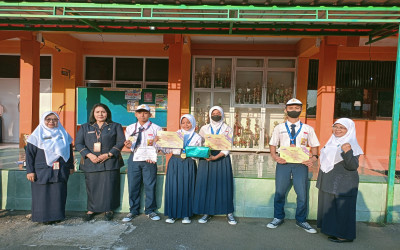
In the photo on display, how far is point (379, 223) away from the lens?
430 centimetres

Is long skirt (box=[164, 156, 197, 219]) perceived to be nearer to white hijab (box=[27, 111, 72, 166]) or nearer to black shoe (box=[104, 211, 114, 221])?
black shoe (box=[104, 211, 114, 221])

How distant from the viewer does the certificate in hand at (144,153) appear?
4129mm

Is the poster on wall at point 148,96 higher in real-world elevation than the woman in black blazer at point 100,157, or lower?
higher

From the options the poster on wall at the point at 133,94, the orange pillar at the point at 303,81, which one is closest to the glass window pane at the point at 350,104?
the orange pillar at the point at 303,81

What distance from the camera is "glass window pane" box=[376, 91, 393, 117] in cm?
926

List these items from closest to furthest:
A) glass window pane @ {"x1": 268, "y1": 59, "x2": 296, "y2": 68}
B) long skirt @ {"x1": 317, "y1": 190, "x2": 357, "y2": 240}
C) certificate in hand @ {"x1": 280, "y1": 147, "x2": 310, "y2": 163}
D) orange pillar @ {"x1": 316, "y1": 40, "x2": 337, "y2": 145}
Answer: long skirt @ {"x1": 317, "y1": 190, "x2": 357, "y2": 240}
certificate in hand @ {"x1": 280, "y1": 147, "x2": 310, "y2": 163}
orange pillar @ {"x1": 316, "y1": 40, "x2": 337, "y2": 145}
glass window pane @ {"x1": 268, "y1": 59, "x2": 296, "y2": 68}

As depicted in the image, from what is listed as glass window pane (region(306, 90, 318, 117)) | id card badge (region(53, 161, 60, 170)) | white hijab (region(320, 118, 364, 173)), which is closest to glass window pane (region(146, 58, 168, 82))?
glass window pane (region(306, 90, 318, 117))

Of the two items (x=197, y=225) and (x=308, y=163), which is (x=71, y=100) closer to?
(x=197, y=225)

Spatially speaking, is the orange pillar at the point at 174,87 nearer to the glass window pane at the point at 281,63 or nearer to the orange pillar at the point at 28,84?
the glass window pane at the point at 281,63

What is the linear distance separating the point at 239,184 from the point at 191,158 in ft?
2.86

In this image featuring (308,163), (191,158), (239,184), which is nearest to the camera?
(308,163)

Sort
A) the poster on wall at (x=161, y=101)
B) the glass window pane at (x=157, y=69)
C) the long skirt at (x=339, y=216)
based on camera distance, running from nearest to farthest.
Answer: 1. the long skirt at (x=339, y=216)
2. the poster on wall at (x=161, y=101)
3. the glass window pane at (x=157, y=69)

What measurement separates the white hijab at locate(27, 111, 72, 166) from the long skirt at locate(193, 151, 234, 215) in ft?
5.85

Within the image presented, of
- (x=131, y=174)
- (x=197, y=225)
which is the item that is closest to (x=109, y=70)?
(x=131, y=174)
